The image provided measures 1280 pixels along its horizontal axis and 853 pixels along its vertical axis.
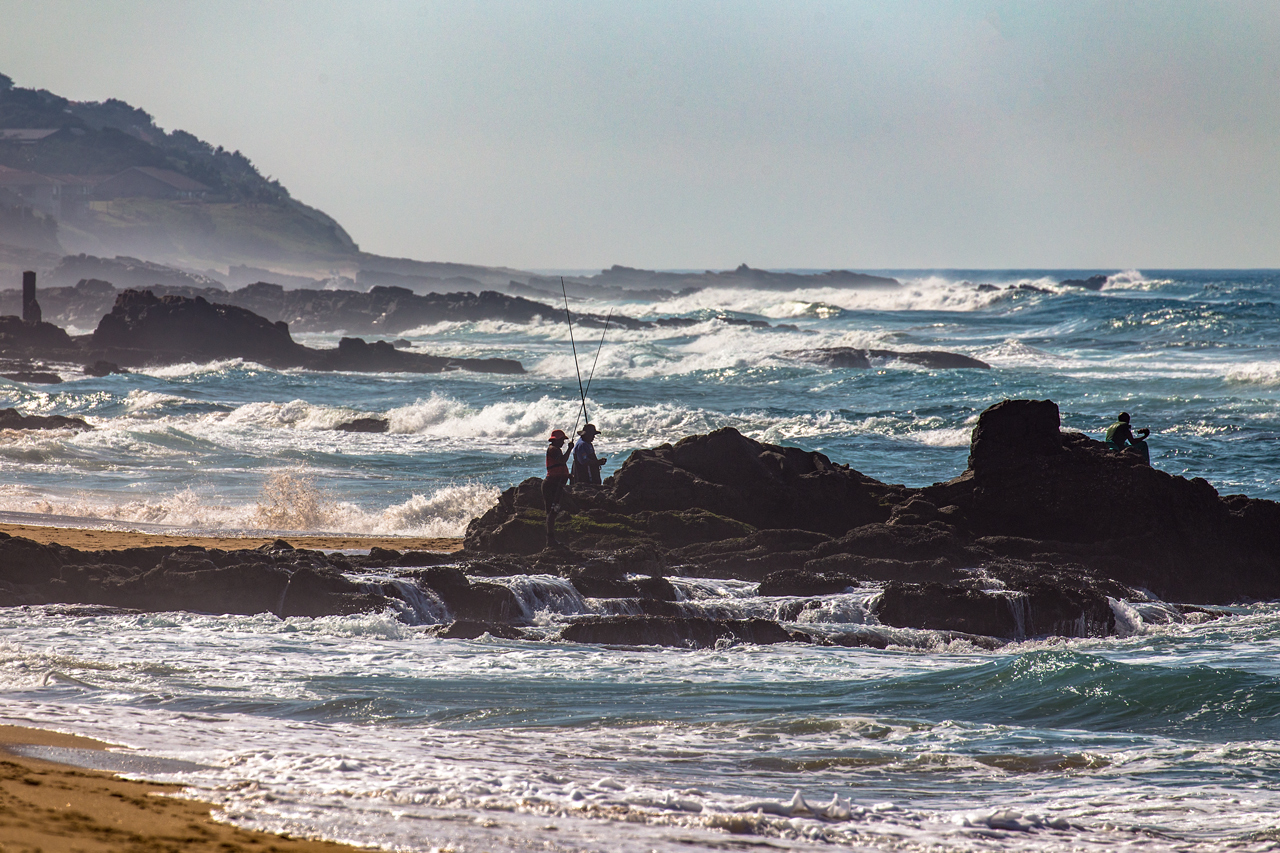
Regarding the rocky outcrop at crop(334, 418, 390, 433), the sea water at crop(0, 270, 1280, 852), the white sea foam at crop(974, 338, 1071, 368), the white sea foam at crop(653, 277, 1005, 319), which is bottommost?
the sea water at crop(0, 270, 1280, 852)

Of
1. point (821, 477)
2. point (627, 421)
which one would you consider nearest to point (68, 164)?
point (627, 421)

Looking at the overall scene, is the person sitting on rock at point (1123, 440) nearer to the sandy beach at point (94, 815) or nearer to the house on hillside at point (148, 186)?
the sandy beach at point (94, 815)

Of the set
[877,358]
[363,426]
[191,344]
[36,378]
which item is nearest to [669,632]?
[363,426]

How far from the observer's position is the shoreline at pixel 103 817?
4188 millimetres

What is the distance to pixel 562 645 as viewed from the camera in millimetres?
8883

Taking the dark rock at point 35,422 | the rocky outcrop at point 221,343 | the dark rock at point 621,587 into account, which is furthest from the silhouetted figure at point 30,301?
the dark rock at point 621,587

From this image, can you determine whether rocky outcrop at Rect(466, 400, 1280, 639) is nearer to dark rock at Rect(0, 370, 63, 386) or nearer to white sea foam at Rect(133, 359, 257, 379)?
dark rock at Rect(0, 370, 63, 386)

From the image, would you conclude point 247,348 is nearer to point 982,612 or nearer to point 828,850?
point 982,612

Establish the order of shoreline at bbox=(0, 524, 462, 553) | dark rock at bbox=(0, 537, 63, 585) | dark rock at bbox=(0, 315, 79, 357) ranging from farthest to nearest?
dark rock at bbox=(0, 315, 79, 357) < shoreline at bbox=(0, 524, 462, 553) < dark rock at bbox=(0, 537, 63, 585)

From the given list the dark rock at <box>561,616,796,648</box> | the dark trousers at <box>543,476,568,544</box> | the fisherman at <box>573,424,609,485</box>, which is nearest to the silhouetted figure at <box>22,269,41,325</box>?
the fisherman at <box>573,424,609,485</box>

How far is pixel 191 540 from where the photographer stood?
12555mm

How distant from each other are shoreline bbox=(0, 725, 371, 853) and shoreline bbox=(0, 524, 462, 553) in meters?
6.79

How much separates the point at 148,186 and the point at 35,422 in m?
115

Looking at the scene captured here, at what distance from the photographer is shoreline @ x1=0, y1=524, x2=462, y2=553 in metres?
11.9
